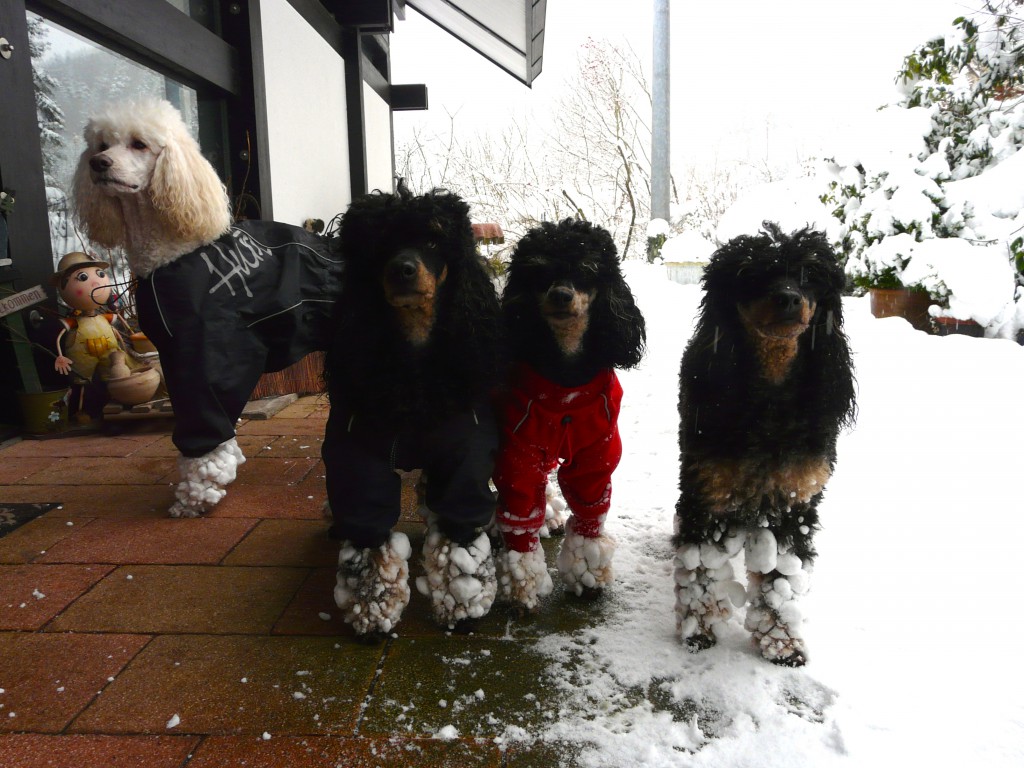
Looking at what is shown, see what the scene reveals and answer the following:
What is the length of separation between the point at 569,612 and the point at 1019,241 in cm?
489

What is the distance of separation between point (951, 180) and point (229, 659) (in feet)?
21.0

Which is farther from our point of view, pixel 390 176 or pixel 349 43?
pixel 390 176

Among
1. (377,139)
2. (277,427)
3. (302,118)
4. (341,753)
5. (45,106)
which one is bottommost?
(341,753)

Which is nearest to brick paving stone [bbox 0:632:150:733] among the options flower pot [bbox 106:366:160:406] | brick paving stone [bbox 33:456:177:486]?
brick paving stone [bbox 33:456:177:486]

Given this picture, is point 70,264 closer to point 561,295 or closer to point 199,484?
point 199,484

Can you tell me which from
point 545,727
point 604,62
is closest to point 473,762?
point 545,727

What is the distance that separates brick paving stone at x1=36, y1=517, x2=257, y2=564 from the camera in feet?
7.93

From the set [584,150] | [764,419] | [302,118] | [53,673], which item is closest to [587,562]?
[764,419]

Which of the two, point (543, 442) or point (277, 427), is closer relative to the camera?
point (543, 442)

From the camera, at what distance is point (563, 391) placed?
76.1 inches

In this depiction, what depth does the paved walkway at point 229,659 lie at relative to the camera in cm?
151

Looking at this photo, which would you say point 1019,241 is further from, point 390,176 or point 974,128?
point 390,176

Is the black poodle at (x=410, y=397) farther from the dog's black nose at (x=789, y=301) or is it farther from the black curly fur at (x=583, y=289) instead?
the dog's black nose at (x=789, y=301)

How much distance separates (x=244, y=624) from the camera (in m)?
2.00
